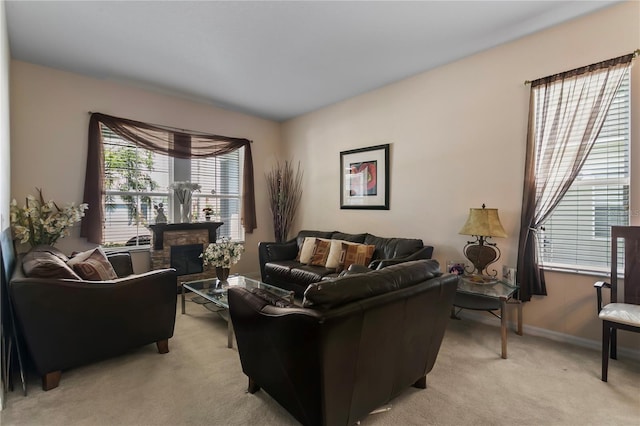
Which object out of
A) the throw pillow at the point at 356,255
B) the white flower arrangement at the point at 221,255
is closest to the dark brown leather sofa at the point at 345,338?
the white flower arrangement at the point at 221,255

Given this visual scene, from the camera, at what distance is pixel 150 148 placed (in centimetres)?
423

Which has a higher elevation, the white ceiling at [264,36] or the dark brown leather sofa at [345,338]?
the white ceiling at [264,36]

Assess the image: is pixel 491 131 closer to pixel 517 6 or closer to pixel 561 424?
pixel 517 6

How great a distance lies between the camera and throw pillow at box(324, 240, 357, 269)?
12.6 feet

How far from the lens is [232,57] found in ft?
10.9

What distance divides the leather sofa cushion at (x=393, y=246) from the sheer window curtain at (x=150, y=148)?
7.82ft

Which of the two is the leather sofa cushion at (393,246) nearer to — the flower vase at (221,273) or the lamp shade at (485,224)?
the lamp shade at (485,224)

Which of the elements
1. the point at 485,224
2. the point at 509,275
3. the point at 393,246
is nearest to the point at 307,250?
the point at 393,246

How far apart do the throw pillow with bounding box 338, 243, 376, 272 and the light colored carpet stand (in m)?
1.41

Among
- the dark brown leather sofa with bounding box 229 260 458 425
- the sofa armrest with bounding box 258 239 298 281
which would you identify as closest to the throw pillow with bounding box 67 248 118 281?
the dark brown leather sofa with bounding box 229 260 458 425

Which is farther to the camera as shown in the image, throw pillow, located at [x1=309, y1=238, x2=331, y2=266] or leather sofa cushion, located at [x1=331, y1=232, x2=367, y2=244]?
leather sofa cushion, located at [x1=331, y1=232, x2=367, y2=244]

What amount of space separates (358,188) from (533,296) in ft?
8.05

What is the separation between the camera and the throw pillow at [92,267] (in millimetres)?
2438

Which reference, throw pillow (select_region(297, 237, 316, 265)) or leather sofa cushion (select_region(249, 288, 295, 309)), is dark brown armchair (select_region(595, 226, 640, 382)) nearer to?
leather sofa cushion (select_region(249, 288, 295, 309))
